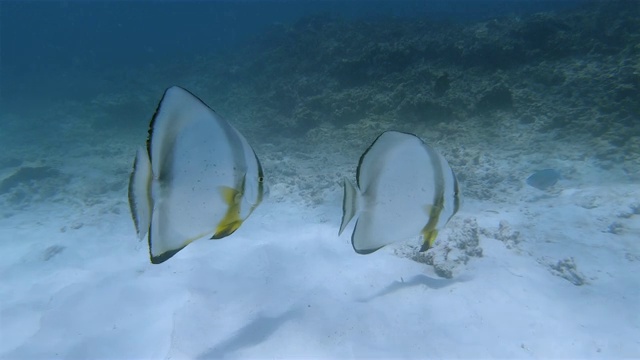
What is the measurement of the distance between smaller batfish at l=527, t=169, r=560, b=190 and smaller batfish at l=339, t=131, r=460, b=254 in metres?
5.49

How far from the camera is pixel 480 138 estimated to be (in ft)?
28.1

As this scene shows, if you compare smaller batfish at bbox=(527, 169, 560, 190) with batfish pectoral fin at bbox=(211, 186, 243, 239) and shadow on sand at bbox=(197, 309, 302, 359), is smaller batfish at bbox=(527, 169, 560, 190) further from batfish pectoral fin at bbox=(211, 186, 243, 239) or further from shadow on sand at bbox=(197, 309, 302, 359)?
batfish pectoral fin at bbox=(211, 186, 243, 239)

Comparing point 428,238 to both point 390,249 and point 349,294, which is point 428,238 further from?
point 390,249

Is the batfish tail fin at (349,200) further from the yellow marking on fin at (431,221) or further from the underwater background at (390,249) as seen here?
the underwater background at (390,249)

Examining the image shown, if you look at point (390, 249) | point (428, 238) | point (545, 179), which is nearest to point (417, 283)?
point (390, 249)

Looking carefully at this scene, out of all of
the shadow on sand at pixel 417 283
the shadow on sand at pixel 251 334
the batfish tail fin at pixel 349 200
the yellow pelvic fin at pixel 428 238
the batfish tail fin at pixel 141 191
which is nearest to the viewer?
the batfish tail fin at pixel 141 191

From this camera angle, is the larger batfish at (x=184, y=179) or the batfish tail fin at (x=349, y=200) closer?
the larger batfish at (x=184, y=179)

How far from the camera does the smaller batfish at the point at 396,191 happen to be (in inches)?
72.1

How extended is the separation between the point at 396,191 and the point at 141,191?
47.5 inches

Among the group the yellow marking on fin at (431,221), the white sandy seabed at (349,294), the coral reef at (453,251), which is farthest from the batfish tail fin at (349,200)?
the coral reef at (453,251)

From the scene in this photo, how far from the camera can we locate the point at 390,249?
189 inches

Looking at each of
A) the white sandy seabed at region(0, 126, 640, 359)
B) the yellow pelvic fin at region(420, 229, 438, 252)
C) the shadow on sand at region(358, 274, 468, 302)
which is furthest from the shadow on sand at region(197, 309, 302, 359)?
the yellow pelvic fin at region(420, 229, 438, 252)

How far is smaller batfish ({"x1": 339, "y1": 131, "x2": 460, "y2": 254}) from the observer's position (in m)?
1.83

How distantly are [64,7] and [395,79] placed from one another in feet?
500
